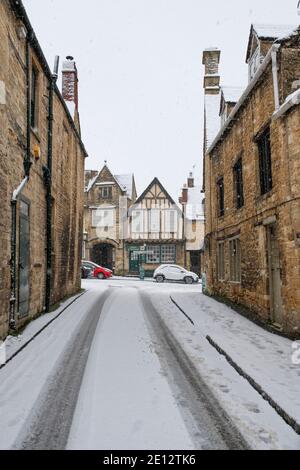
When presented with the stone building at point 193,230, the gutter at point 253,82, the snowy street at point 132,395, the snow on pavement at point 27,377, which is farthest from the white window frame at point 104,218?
the snowy street at point 132,395

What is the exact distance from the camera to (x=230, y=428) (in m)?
3.66

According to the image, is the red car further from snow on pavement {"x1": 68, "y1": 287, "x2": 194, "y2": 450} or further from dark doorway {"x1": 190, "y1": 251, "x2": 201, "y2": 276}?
snow on pavement {"x1": 68, "y1": 287, "x2": 194, "y2": 450}

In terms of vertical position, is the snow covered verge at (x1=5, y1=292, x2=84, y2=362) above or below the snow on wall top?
below

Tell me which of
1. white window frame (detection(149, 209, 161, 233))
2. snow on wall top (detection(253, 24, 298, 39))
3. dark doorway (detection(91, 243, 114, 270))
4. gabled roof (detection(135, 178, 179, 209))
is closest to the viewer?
snow on wall top (detection(253, 24, 298, 39))

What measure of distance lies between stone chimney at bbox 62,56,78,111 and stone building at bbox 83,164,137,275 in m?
15.6

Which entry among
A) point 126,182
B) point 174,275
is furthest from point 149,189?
point 174,275

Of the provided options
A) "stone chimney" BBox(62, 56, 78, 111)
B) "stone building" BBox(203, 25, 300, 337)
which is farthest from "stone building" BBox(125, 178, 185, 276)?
"stone building" BBox(203, 25, 300, 337)

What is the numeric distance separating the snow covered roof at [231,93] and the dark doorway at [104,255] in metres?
20.2

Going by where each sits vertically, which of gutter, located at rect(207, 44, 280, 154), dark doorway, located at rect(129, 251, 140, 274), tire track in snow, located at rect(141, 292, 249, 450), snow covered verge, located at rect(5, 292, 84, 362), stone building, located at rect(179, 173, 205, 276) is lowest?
tire track in snow, located at rect(141, 292, 249, 450)

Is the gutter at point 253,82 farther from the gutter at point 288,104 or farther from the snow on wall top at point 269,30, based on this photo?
the snow on wall top at point 269,30

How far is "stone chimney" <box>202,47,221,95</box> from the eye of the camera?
18.2 m

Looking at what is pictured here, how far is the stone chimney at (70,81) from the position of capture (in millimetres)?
16094

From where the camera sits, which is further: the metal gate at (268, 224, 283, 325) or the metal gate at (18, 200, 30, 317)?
the metal gate at (268, 224, 283, 325)

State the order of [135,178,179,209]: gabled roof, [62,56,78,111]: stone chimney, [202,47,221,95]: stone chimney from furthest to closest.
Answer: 1. [135,178,179,209]: gabled roof
2. [202,47,221,95]: stone chimney
3. [62,56,78,111]: stone chimney
